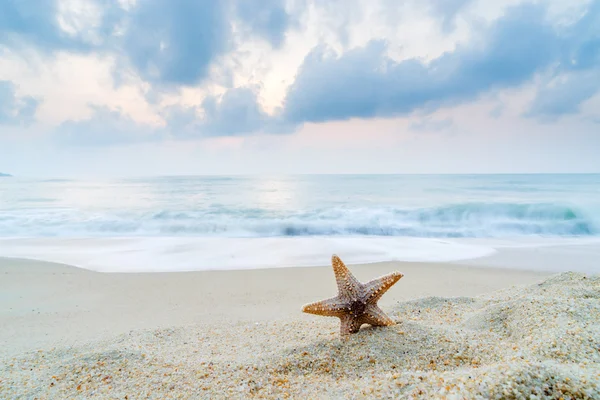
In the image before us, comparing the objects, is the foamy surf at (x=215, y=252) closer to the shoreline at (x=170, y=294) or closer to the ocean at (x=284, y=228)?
the ocean at (x=284, y=228)

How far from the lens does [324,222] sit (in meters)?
14.3

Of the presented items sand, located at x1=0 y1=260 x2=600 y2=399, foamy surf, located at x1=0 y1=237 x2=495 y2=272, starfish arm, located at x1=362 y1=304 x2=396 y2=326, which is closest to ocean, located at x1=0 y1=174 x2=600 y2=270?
foamy surf, located at x1=0 y1=237 x2=495 y2=272

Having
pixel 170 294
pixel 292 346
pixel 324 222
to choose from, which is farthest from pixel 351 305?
pixel 324 222

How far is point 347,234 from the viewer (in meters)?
12.4

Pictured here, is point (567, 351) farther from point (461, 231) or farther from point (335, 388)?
point (461, 231)

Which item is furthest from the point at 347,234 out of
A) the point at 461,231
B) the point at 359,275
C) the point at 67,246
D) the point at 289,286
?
the point at 67,246

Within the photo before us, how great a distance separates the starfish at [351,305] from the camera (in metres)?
2.82

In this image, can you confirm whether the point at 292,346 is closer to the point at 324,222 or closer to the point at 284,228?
the point at 284,228

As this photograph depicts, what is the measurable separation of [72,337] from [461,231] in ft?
39.2

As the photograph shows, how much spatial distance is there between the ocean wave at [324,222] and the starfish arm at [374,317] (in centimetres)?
957

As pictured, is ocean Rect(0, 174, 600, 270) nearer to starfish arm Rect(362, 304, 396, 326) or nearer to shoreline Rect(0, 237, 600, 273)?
shoreline Rect(0, 237, 600, 273)

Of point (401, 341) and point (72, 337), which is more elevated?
point (401, 341)

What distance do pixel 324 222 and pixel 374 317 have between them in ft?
37.5

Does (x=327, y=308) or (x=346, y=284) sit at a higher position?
(x=346, y=284)
